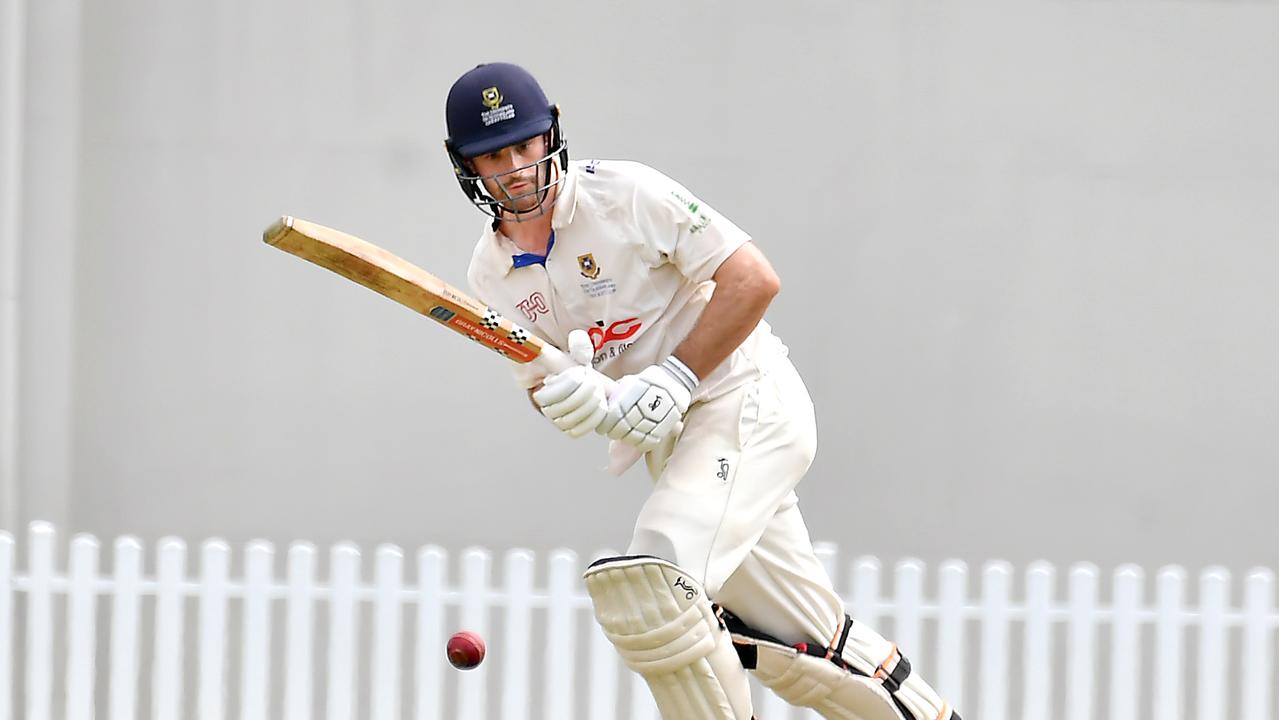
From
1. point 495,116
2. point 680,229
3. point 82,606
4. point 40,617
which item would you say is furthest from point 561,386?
point 40,617

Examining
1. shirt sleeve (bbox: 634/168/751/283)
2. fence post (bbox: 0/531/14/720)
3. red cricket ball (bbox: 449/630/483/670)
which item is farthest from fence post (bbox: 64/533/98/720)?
shirt sleeve (bbox: 634/168/751/283)

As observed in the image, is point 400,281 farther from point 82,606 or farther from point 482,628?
point 82,606

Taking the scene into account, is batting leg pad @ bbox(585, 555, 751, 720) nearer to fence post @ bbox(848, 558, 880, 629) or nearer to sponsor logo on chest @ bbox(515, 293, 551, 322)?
sponsor logo on chest @ bbox(515, 293, 551, 322)

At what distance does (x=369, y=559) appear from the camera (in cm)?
548

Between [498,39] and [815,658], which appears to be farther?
[498,39]

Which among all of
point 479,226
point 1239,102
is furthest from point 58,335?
point 1239,102

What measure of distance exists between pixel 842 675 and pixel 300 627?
2174mm

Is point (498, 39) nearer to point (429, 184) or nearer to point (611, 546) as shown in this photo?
point (429, 184)

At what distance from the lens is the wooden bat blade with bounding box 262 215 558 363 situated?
103 inches

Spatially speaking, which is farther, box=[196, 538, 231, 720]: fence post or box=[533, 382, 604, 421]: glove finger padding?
box=[196, 538, 231, 720]: fence post

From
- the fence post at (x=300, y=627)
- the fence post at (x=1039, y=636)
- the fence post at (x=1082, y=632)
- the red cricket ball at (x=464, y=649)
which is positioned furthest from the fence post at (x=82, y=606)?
the fence post at (x=1082, y=632)

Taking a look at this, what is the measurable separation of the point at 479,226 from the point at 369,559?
1223mm

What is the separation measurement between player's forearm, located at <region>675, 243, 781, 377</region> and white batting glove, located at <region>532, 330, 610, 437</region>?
19cm

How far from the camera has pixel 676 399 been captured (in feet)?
9.34
